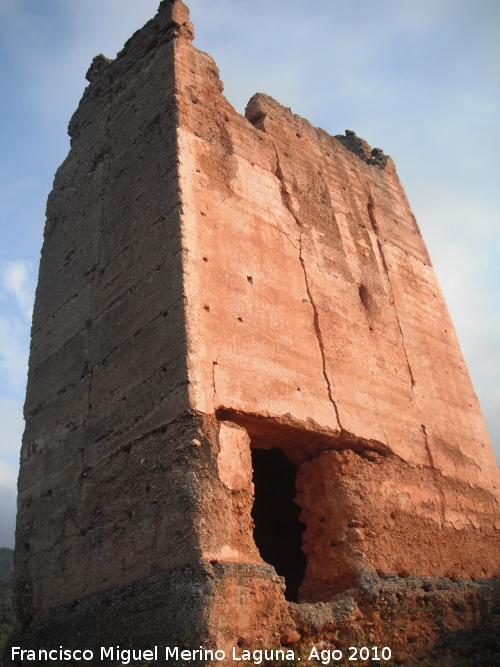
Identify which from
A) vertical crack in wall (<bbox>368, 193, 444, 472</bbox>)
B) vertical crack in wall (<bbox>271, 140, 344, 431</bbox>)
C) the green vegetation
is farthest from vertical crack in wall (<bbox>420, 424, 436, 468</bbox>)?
the green vegetation

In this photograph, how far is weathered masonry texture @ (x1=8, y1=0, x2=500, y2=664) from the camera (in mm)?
4566

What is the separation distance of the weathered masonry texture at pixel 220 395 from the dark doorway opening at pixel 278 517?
26 millimetres

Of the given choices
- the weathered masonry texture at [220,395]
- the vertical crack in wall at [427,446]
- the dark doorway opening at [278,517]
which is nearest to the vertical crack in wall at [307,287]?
the weathered masonry texture at [220,395]

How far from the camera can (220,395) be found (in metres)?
4.93

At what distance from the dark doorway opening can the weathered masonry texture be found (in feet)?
0.08

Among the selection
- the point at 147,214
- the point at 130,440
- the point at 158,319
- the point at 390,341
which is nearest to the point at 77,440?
the point at 130,440

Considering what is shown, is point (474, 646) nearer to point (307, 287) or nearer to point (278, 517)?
point (278, 517)

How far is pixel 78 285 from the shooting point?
6734 mm

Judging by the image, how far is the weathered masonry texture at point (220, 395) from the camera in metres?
4.57

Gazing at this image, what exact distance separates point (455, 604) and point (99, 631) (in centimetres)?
322

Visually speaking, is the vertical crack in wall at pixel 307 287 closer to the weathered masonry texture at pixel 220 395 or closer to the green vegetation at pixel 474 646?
the weathered masonry texture at pixel 220 395

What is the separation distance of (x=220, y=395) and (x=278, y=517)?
10.6 ft

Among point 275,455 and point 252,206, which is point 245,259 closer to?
point 252,206

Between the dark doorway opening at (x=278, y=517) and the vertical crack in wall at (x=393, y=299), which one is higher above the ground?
the vertical crack in wall at (x=393, y=299)
